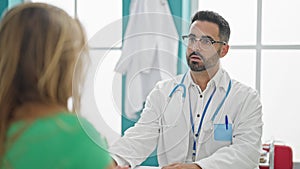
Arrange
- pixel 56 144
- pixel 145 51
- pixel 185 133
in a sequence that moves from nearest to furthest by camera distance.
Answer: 1. pixel 56 144
2. pixel 145 51
3. pixel 185 133

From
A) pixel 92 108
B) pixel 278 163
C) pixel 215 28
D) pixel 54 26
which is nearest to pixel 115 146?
pixel 92 108

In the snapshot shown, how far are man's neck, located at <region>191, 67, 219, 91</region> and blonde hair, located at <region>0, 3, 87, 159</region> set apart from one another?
4.01 feet

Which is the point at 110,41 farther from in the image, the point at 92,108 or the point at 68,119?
the point at 68,119

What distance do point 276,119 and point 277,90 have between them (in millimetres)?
181

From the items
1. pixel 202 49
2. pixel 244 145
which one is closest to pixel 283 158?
pixel 244 145

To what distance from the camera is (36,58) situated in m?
0.86

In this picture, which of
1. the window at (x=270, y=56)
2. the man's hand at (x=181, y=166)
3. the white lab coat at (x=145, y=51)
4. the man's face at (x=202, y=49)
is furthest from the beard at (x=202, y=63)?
the window at (x=270, y=56)

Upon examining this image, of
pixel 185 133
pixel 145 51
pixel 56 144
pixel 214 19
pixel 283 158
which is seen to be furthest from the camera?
pixel 283 158

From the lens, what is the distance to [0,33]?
2.94 feet

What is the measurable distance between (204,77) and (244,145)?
359mm

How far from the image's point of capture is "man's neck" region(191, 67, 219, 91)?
2.06m

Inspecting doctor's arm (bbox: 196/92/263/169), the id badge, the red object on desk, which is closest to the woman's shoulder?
doctor's arm (bbox: 196/92/263/169)

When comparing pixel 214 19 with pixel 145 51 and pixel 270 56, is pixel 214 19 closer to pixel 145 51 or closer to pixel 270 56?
pixel 145 51

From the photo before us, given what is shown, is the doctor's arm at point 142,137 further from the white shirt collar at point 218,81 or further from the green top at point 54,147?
the green top at point 54,147
